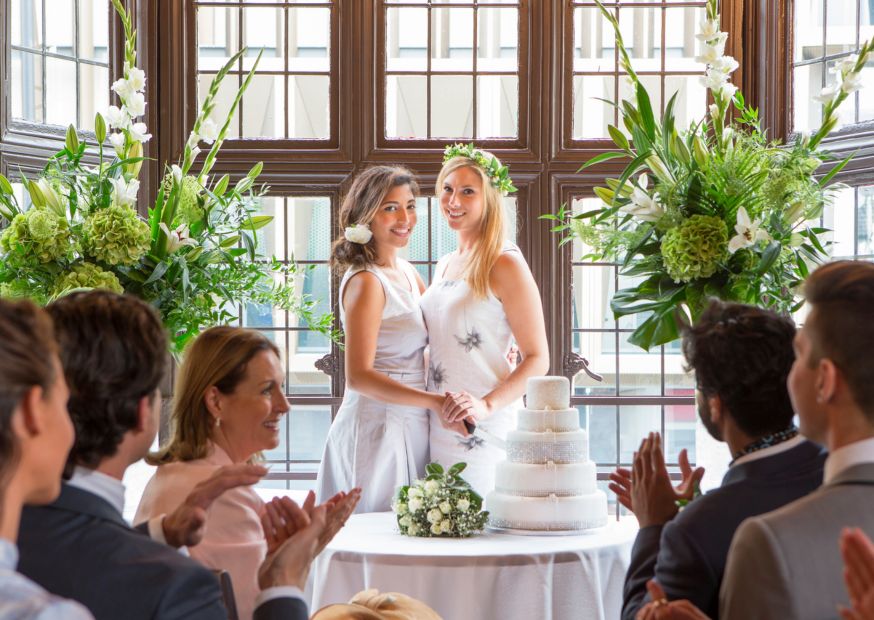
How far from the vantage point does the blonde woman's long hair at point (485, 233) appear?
411 centimetres

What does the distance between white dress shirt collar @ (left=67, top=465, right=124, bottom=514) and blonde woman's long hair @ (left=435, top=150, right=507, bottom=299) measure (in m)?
2.53

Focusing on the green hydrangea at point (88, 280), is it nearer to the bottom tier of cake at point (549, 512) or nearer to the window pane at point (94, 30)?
the bottom tier of cake at point (549, 512)

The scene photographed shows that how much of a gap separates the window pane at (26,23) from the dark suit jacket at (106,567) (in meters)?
3.33

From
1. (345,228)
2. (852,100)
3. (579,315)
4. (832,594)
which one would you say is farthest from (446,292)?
(832,594)

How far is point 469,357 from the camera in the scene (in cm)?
407

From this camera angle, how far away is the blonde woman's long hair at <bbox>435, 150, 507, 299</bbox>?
411 cm

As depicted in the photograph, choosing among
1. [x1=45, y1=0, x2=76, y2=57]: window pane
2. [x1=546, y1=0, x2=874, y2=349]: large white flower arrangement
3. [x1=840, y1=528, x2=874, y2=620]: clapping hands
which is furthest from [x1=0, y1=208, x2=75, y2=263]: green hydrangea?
[x1=840, y1=528, x2=874, y2=620]: clapping hands

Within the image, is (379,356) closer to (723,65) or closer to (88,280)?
(88,280)

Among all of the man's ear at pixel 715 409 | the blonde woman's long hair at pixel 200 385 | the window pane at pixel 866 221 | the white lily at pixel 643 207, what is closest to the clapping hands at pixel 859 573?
the man's ear at pixel 715 409

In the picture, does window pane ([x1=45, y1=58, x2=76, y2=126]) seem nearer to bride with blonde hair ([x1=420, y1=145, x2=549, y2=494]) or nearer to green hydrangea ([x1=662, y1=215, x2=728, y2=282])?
bride with blonde hair ([x1=420, y1=145, x2=549, y2=494])

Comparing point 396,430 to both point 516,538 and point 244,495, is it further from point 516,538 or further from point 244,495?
point 244,495

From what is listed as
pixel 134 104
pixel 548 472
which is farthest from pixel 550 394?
pixel 134 104

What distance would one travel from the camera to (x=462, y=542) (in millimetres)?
3205

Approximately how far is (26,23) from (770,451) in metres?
3.67
